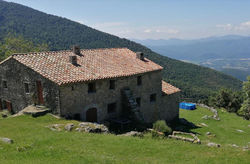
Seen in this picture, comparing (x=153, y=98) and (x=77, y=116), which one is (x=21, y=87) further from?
(x=153, y=98)

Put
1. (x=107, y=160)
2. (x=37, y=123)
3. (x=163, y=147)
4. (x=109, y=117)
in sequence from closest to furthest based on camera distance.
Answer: (x=107, y=160), (x=163, y=147), (x=37, y=123), (x=109, y=117)

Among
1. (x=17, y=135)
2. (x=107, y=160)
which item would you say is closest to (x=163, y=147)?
(x=107, y=160)

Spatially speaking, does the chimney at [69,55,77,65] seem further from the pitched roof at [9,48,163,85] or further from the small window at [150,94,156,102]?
the small window at [150,94,156,102]

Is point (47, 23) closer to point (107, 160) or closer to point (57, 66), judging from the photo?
point (57, 66)

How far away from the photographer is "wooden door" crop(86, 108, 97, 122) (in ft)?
79.2

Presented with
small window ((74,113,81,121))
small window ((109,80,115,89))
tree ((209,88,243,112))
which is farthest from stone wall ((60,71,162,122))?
tree ((209,88,243,112))

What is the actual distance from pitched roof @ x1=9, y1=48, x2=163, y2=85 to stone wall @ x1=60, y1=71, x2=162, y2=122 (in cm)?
68

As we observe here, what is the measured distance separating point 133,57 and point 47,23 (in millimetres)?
125005

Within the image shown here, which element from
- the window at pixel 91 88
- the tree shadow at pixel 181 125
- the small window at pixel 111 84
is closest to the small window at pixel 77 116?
the window at pixel 91 88

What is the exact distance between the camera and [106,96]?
83.3 feet

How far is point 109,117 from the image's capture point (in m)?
26.2

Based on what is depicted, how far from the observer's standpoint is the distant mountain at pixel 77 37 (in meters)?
121

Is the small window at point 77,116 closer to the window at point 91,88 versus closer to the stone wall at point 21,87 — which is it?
the stone wall at point 21,87

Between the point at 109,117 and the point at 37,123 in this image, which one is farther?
the point at 109,117
